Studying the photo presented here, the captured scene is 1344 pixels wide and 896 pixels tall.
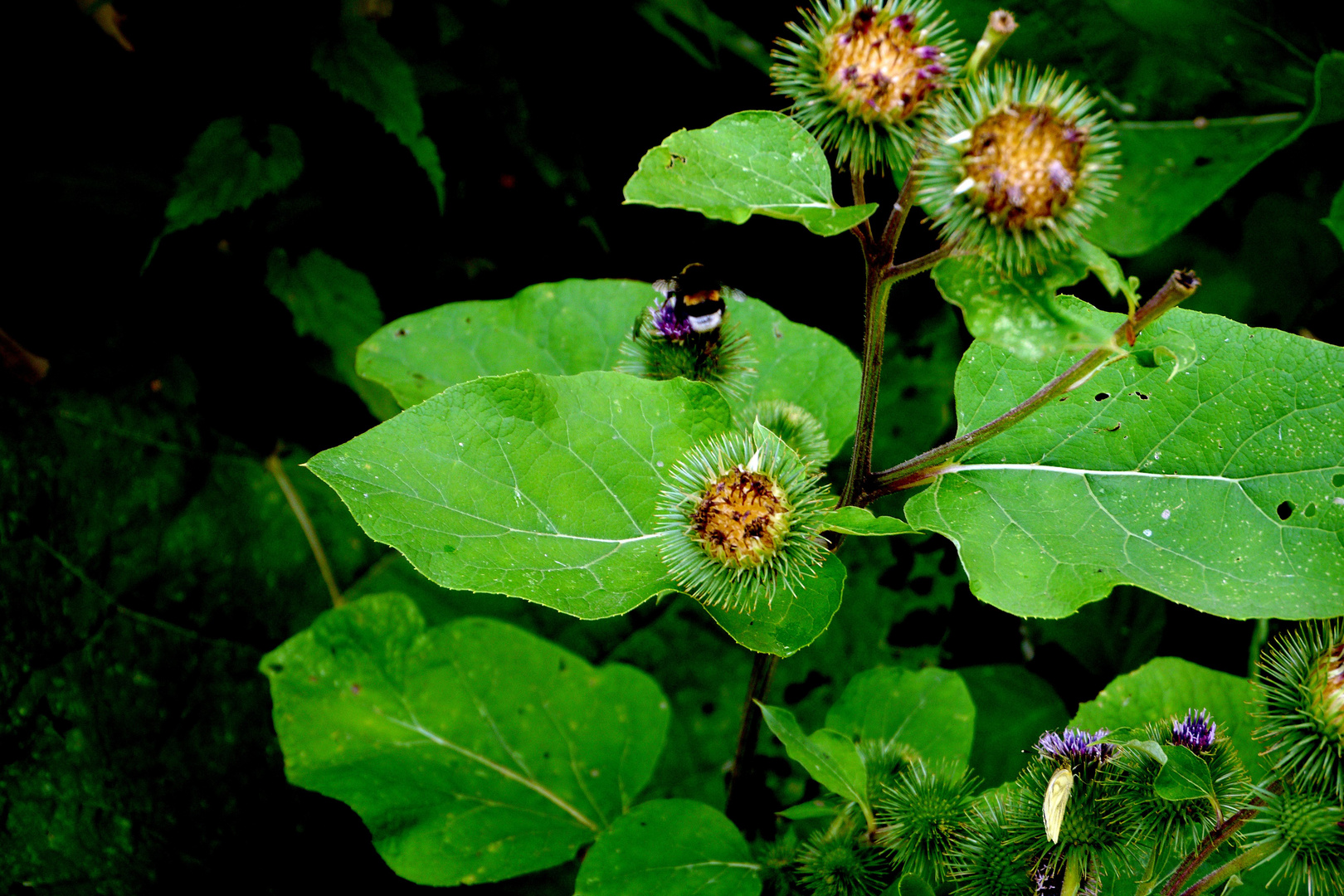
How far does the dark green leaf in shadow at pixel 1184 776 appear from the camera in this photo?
41.2 inches

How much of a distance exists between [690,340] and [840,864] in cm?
88

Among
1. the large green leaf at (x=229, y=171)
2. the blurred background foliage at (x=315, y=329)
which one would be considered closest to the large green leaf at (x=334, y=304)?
the blurred background foliage at (x=315, y=329)

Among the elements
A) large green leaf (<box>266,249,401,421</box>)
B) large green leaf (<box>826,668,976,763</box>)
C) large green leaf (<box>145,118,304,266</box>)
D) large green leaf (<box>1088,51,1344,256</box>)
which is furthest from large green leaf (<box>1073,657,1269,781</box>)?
large green leaf (<box>145,118,304,266</box>)

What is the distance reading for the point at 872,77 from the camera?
991 mm

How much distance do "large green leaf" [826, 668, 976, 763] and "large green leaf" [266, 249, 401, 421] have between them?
1.32 metres

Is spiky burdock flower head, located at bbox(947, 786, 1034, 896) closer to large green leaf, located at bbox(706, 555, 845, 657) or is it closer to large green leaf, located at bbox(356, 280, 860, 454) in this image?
large green leaf, located at bbox(706, 555, 845, 657)

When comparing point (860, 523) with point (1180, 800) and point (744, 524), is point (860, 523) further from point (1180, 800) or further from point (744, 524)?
point (1180, 800)

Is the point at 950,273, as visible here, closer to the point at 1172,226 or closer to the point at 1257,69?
the point at 1172,226

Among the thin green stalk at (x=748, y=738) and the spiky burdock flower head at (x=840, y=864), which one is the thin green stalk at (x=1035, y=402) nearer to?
the thin green stalk at (x=748, y=738)

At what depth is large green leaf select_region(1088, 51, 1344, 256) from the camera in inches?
99.6

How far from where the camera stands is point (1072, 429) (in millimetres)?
1275

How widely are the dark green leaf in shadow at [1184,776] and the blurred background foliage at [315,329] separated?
1.16 metres

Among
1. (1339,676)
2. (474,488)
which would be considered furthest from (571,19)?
(1339,676)

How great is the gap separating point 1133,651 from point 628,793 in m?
1.47
